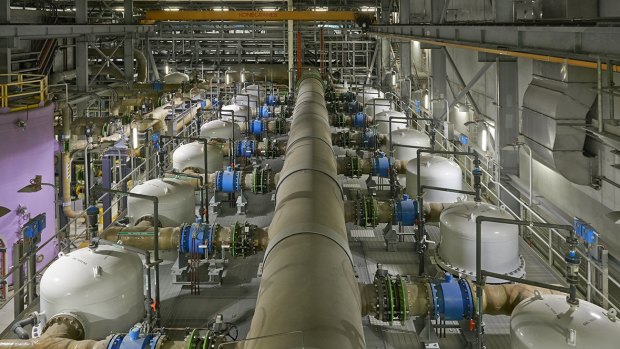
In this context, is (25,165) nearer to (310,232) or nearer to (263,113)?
(263,113)

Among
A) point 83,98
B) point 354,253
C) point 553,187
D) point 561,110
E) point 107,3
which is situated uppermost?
point 107,3

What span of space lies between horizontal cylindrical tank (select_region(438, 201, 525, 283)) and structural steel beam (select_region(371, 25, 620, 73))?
7.47ft

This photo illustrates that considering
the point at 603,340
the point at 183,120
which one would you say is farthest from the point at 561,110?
the point at 183,120

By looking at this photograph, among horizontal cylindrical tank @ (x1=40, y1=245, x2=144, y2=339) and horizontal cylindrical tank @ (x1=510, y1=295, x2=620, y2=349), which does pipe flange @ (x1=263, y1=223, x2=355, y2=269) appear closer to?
horizontal cylindrical tank @ (x1=510, y1=295, x2=620, y2=349)

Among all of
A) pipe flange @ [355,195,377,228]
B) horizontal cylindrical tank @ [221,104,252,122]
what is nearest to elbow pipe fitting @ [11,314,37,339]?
pipe flange @ [355,195,377,228]

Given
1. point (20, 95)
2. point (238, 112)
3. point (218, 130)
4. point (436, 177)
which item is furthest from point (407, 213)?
point (20, 95)

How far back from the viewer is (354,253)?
32.6 ft

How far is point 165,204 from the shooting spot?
920 cm

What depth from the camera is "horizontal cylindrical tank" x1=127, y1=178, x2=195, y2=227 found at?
9195mm

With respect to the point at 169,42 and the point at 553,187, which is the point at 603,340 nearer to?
the point at 553,187

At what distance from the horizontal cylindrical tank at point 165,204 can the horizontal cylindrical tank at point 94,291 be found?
8.12 feet

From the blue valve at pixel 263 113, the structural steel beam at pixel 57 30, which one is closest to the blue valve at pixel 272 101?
the blue valve at pixel 263 113

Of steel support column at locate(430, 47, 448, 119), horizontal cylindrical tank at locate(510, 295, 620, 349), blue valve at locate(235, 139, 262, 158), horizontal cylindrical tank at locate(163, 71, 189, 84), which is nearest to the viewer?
horizontal cylindrical tank at locate(510, 295, 620, 349)

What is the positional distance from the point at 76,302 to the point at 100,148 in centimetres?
1354
